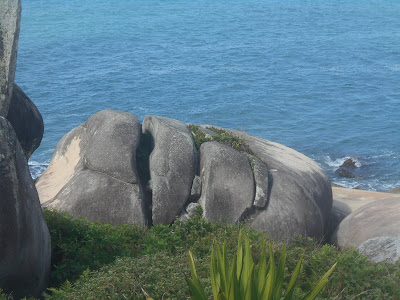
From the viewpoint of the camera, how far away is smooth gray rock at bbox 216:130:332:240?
1389cm

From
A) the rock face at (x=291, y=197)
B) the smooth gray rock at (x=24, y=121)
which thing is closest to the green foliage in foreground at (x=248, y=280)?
the rock face at (x=291, y=197)

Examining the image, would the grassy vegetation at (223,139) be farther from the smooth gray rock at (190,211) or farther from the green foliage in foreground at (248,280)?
the green foliage in foreground at (248,280)

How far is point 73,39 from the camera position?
2080 inches

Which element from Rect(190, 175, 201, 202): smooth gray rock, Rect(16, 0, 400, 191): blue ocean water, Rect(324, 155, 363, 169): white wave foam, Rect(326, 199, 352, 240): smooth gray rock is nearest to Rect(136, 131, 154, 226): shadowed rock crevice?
Rect(190, 175, 201, 202): smooth gray rock

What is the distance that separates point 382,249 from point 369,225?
5.81 feet

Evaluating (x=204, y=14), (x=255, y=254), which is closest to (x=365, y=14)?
(x=204, y=14)

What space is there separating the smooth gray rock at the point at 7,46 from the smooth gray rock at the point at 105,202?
2.35 meters

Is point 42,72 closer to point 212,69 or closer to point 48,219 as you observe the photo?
point 212,69

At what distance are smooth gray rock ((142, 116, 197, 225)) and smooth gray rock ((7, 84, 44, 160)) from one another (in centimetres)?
323

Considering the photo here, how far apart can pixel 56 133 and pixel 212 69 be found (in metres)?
15.2

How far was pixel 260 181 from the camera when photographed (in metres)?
14.3

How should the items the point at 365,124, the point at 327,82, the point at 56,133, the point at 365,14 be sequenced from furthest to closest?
the point at 365,14 < the point at 327,82 < the point at 365,124 < the point at 56,133

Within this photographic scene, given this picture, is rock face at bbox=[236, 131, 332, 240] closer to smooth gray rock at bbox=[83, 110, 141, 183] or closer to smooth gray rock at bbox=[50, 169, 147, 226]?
smooth gray rock at bbox=[50, 169, 147, 226]

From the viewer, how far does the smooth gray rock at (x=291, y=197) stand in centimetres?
1389
